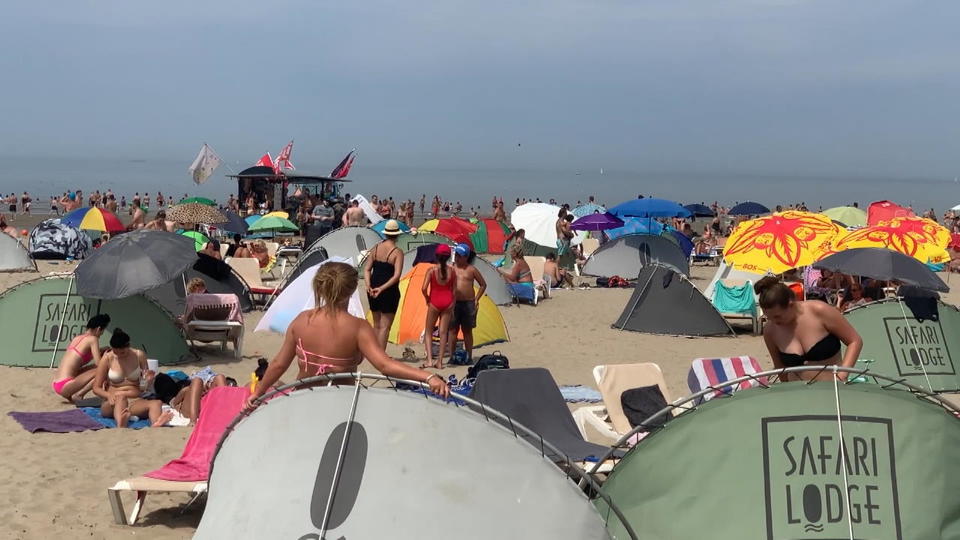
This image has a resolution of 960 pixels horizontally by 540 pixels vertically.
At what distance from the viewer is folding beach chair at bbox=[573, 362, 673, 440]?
7848 mm

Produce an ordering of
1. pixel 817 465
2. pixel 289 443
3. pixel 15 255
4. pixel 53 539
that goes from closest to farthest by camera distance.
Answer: pixel 289 443, pixel 817 465, pixel 53 539, pixel 15 255

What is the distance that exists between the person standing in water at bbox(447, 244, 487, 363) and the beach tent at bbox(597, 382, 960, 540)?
19.3 ft

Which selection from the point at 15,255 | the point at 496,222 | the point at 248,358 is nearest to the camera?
the point at 248,358

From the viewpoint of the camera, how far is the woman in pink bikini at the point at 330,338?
17.0ft

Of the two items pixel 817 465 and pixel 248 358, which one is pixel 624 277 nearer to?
pixel 248 358

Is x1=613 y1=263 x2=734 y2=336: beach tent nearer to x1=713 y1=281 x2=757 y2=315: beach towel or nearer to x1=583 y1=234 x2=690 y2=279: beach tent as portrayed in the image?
x1=713 y1=281 x2=757 y2=315: beach towel

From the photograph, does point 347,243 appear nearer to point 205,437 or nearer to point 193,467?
point 205,437

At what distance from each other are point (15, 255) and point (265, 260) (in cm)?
441

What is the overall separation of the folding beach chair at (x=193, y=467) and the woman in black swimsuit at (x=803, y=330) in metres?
3.18

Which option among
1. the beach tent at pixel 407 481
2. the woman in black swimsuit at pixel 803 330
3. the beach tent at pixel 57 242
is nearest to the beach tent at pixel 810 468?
the beach tent at pixel 407 481

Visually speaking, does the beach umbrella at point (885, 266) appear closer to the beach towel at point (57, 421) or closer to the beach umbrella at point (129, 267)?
the beach umbrella at point (129, 267)

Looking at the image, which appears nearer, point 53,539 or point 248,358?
point 53,539

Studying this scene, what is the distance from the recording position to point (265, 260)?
1923 centimetres

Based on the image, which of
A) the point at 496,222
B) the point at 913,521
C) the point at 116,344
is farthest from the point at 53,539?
the point at 496,222
